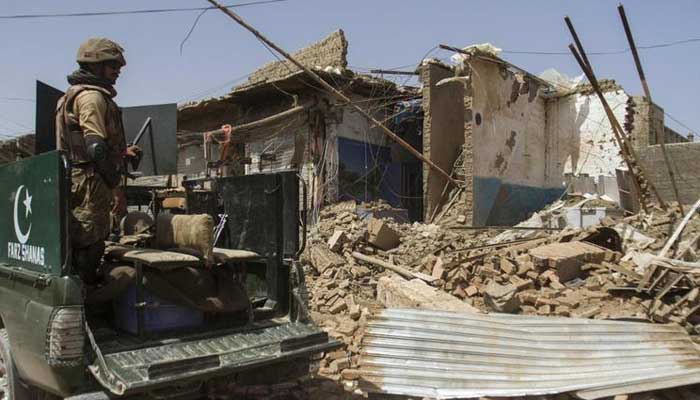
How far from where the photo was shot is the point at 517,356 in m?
4.71

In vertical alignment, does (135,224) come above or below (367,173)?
below

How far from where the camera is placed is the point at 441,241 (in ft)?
33.2

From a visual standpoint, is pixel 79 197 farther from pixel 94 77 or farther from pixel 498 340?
pixel 498 340

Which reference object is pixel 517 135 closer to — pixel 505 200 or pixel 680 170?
pixel 505 200

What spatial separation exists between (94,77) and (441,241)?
24.5ft

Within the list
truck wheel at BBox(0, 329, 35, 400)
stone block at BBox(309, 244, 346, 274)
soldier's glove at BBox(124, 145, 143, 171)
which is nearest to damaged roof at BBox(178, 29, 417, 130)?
stone block at BBox(309, 244, 346, 274)

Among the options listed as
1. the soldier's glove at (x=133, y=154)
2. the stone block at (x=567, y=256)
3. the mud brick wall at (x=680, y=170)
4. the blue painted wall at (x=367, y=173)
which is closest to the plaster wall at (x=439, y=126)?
the blue painted wall at (x=367, y=173)

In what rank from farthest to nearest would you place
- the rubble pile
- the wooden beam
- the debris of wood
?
the wooden beam → the debris of wood → the rubble pile

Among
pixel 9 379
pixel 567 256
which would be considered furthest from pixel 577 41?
pixel 9 379

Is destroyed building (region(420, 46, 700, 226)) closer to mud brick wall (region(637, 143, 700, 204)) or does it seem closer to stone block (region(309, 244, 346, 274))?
mud brick wall (region(637, 143, 700, 204))

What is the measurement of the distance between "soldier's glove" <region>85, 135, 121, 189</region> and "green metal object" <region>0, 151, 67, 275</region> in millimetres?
326

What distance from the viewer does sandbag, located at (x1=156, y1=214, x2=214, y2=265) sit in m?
3.70

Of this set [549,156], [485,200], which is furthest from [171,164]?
[549,156]

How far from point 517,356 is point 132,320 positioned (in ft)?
10.3
